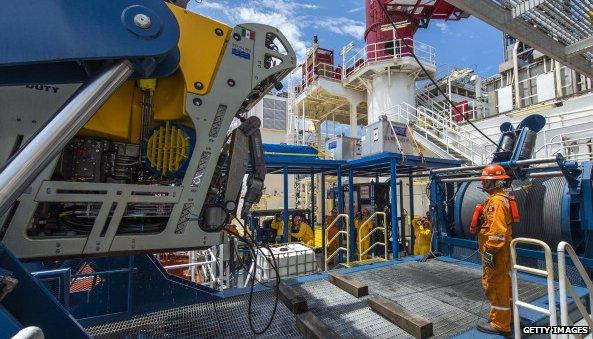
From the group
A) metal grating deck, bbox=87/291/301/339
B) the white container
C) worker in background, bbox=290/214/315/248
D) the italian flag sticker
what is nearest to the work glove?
metal grating deck, bbox=87/291/301/339

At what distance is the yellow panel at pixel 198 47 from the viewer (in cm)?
265

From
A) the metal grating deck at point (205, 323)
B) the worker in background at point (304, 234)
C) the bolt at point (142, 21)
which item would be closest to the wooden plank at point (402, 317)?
the metal grating deck at point (205, 323)

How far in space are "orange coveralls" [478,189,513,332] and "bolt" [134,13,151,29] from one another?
12.9ft

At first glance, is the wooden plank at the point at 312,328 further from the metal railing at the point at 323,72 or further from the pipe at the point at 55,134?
the metal railing at the point at 323,72

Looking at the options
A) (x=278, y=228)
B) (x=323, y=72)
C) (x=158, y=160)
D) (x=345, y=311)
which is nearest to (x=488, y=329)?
(x=345, y=311)

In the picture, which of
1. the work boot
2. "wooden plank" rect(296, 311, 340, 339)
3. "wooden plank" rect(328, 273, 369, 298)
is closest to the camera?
"wooden plank" rect(296, 311, 340, 339)

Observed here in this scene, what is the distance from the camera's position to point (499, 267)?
362 cm

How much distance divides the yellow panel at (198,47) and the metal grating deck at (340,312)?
270 cm

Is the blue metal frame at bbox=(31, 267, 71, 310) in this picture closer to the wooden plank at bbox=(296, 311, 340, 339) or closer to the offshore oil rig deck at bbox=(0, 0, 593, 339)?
the offshore oil rig deck at bbox=(0, 0, 593, 339)

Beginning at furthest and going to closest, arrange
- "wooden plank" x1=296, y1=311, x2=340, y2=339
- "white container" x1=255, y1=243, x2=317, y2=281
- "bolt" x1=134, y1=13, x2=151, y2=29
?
"white container" x1=255, y1=243, x2=317, y2=281
"wooden plank" x1=296, y1=311, x2=340, y2=339
"bolt" x1=134, y1=13, x2=151, y2=29

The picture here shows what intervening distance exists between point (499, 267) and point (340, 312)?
1960 mm

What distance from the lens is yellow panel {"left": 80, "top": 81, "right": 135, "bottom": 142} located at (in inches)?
97.0

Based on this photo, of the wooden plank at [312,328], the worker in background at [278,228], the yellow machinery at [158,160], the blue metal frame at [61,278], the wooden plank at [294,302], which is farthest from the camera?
the worker in background at [278,228]

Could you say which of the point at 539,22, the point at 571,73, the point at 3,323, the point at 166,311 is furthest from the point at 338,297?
the point at 571,73
